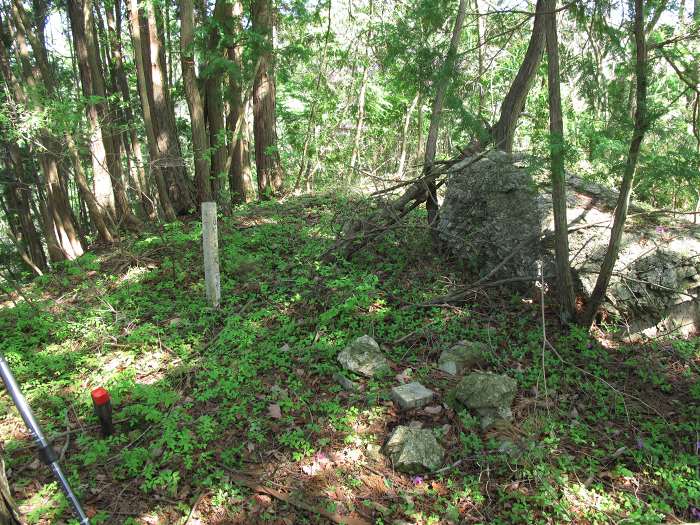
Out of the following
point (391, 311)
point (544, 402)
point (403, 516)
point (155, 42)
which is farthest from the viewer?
point (155, 42)

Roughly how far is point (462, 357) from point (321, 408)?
1527mm

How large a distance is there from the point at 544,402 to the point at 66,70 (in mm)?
16487

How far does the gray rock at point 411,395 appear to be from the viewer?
3.82m

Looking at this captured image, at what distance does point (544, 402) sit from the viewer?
12.6 ft

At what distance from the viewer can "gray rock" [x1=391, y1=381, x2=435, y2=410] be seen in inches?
150

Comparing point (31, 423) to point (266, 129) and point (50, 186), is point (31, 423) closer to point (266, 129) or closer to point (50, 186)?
point (266, 129)

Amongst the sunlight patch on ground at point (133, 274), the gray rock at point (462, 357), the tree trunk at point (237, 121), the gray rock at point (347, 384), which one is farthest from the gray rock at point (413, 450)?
the tree trunk at point (237, 121)

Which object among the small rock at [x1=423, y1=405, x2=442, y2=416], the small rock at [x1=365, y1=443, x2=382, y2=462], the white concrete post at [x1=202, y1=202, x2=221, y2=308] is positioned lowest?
the small rock at [x1=365, y1=443, x2=382, y2=462]

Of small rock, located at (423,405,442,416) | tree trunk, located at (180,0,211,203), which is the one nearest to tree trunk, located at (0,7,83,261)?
tree trunk, located at (180,0,211,203)

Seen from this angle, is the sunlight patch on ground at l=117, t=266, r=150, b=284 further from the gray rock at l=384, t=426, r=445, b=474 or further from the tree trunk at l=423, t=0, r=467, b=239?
the gray rock at l=384, t=426, r=445, b=474

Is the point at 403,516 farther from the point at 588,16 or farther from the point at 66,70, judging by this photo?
the point at 66,70

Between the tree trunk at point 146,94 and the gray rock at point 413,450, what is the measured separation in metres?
6.70

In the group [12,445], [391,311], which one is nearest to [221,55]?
[391,311]

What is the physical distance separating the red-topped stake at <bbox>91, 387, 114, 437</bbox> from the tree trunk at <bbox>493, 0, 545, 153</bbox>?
5.59 m
